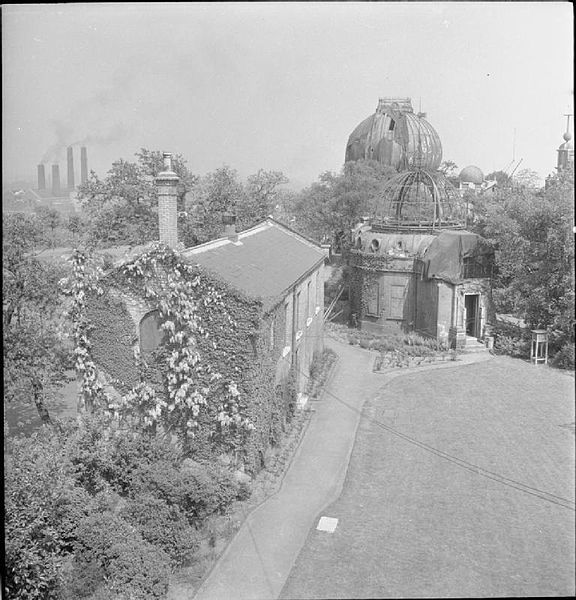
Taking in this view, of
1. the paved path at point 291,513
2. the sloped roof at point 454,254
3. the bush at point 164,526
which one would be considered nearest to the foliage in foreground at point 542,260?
the sloped roof at point 454,254

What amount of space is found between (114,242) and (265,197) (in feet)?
30.5

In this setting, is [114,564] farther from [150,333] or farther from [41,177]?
[41,177]

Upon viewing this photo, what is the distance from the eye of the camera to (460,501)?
15.3 meters

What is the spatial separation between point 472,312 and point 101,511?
878 inches

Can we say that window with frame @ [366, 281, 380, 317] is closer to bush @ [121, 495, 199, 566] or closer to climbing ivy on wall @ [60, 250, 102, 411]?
climbing ivy on wall @ [60, 250, 102, 411]

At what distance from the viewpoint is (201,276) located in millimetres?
15375

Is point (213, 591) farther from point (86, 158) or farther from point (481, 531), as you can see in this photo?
point (86, 158)

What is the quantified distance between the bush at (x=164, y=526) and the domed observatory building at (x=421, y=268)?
19.6 meters

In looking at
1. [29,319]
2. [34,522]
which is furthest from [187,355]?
[34,522]

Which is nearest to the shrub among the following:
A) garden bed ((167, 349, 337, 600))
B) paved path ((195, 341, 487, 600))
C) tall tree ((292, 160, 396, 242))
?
garden bed ((167, 349, 337, 600))

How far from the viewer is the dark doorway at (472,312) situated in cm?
3031

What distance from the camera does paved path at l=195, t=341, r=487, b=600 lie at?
475 inches

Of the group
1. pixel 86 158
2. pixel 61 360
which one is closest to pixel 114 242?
pixel 86 158

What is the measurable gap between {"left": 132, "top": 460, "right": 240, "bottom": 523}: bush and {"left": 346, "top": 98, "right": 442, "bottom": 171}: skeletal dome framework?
1715 inches
